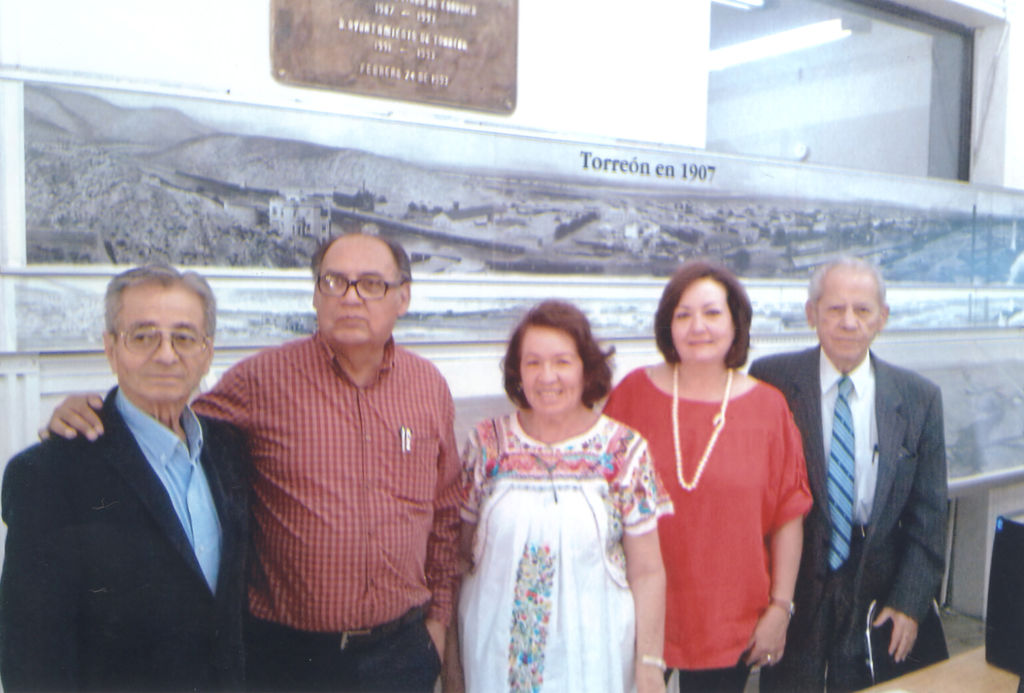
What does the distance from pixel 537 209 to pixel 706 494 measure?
99 cm

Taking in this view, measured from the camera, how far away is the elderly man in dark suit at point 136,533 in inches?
45.4

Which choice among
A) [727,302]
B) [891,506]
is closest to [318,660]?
[727,302]

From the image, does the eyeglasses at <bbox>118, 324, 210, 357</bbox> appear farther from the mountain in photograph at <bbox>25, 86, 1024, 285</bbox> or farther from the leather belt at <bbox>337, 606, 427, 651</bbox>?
the leather belt at <bbox>337, 606, 427, 651</bbox>

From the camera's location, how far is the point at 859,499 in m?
2.00

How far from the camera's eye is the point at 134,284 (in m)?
1.31

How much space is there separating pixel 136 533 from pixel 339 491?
0.42 m

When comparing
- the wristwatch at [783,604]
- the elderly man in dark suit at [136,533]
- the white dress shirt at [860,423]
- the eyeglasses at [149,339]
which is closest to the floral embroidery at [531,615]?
the elderly man in dark suit at [136,533]

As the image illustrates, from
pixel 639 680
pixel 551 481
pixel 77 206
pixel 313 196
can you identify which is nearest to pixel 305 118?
pixel 313 196

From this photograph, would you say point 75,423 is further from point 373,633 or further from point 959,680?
point 959,680

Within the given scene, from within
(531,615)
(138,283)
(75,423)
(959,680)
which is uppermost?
(138,283)

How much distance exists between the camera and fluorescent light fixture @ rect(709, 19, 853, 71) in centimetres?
307

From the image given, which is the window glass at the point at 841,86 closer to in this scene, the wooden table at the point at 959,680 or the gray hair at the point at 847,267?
the gray hair at the point at 847,267

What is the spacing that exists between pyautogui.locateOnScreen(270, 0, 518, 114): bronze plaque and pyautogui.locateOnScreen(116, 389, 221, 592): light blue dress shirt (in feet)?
3.22

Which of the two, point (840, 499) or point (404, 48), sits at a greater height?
point (404, 48)
